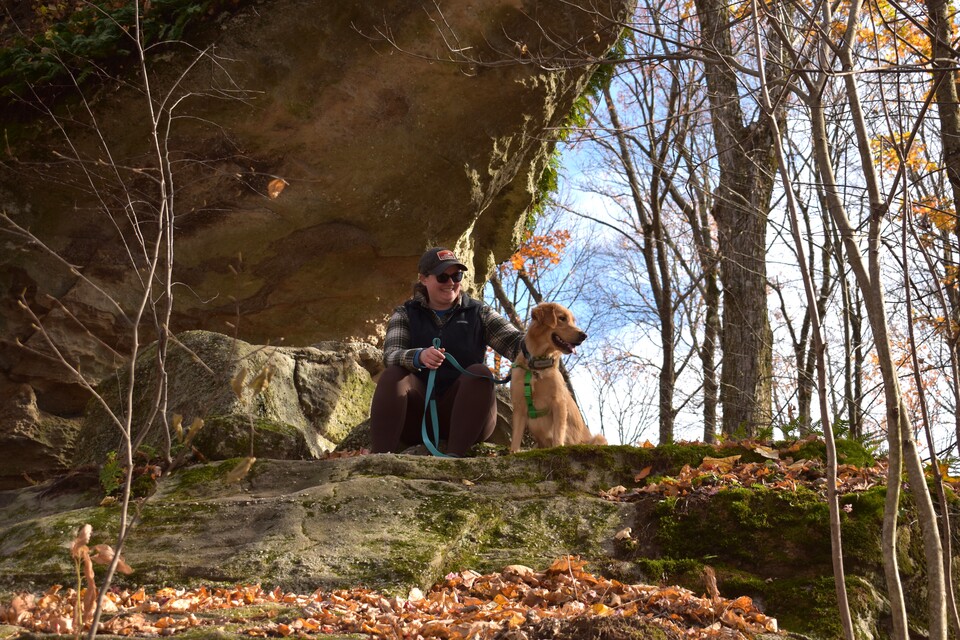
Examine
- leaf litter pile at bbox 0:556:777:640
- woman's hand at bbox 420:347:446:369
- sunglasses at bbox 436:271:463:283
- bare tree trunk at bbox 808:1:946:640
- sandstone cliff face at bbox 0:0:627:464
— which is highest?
sandstone cliff face at bbox 0:0:627:464

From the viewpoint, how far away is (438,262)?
21.4ft

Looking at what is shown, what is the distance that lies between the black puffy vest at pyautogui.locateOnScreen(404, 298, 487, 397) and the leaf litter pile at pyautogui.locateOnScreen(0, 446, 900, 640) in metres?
2.71

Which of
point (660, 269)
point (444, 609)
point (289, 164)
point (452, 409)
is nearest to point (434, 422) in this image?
point (452, 409)

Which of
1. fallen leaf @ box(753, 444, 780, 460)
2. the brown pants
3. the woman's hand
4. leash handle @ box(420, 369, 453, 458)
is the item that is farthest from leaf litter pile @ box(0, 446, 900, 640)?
leash handle @ box(420, 369, 453, 458)

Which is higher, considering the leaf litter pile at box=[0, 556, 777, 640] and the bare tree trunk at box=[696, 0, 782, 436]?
the bare tree trunk at box=[696, 0, 782, 436]

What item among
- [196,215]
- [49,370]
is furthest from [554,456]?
[49,370]

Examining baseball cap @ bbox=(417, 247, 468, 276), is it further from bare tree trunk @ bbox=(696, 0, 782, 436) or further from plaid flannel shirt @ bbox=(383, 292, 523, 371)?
bare tree trunk @ bbox=(696, 0, 782, 436)

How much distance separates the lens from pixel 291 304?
32.2ft

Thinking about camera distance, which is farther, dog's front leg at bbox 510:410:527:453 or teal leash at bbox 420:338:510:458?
dog's front leg at bbox 510:410:527:453

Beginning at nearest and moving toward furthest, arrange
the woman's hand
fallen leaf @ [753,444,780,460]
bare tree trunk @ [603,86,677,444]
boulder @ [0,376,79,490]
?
fallen leaf @ [753,444,780,460] < the woman's hand < boulder @ [0,376,79,490] < bare tree trunk @ [603,86,677,444]

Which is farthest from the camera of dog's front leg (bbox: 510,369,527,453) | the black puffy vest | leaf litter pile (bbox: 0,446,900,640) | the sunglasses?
dog's front leg (bbox: 510,369,527,453)

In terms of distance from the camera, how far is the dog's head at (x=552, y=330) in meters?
6.70

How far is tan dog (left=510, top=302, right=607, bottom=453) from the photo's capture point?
673 cm

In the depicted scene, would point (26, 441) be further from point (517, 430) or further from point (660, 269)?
point (660, 269)
